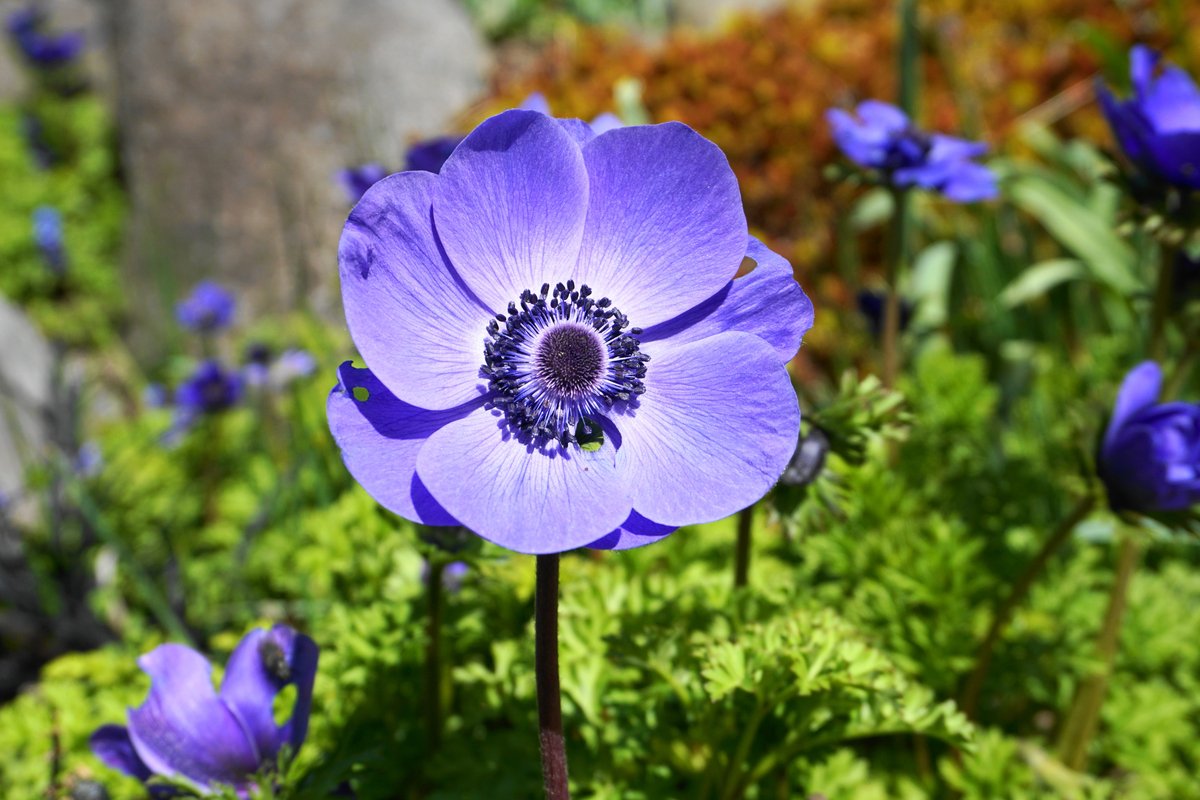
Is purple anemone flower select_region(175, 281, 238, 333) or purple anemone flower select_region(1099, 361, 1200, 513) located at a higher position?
purple anemone flower select_region(175, 281, 238, 333)

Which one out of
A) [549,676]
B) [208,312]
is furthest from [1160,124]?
[208,312]

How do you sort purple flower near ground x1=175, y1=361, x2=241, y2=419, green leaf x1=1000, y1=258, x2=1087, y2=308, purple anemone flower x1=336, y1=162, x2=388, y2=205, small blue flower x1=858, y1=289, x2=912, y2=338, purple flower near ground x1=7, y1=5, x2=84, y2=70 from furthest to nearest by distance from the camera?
purple flower near ground x1=7, y1=5, x2=84, y2=70
green leaf x1=1000, y1=258, x2=1087, y2=308
purple flower near ground x1=175, y1=361, x2=241, y2=419
small blue flower x1=858, y1=289, x2=912, y2=338
purple anemone flower x1=336, y1=162, x2=388, y2=205

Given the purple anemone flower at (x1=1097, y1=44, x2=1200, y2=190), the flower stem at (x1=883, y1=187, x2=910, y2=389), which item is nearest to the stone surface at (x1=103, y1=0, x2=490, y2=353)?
the flower stem at (x1=883, y1=187, x2=910, y2=389)

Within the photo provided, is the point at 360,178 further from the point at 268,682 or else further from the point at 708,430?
the point at 708,430

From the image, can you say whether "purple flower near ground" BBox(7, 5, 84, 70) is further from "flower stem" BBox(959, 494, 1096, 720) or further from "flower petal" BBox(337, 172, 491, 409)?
"flower stem" BBox(959, 494, 1096, 720)

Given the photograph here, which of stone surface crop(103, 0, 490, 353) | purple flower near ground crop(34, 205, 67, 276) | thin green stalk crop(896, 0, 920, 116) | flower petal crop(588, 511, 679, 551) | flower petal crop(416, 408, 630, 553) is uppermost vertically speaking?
stone surface crop(103, 0, 490, 353)

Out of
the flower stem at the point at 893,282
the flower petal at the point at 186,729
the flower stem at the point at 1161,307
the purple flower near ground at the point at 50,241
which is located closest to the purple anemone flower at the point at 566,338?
the flower petal at the point at 186,729

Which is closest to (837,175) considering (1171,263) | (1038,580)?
(1171,263)
